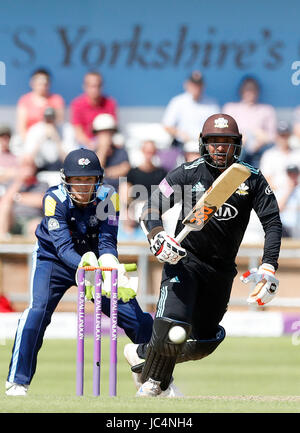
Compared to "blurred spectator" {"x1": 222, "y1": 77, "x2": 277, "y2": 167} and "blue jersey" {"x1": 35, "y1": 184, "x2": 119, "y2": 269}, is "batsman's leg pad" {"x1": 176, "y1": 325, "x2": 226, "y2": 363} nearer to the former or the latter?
"blue jersey" {"x1": 35, "y1": 184, "x2": 119, "y2": 269}

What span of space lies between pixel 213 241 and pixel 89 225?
0.76 metres

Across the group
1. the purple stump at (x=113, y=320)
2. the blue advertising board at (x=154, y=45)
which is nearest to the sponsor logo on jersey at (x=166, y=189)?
the purple stump at (x=113, y=320)

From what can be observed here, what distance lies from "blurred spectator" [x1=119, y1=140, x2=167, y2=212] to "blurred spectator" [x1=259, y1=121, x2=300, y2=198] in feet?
3.95

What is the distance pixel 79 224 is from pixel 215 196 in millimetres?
954

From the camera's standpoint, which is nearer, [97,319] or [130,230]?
[97,319]

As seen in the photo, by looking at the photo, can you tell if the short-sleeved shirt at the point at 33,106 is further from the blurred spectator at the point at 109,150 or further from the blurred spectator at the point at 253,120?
the blurred spectator at the point at 253,120

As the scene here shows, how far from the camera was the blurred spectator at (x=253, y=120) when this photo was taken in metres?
12.0

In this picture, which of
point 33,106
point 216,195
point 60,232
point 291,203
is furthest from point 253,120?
point 216,195

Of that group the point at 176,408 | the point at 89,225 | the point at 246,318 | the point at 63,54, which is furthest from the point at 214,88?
the point at 176,408

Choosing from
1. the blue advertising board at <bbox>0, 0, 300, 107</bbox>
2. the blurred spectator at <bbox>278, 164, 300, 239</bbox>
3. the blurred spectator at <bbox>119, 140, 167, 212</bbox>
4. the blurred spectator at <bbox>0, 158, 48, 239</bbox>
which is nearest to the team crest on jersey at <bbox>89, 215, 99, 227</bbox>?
the blurred spectator at <bbox>119, 140, 167, 212</bbox>

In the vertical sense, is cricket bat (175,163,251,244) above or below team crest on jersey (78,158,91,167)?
below

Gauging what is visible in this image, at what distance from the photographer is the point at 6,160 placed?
1154cm

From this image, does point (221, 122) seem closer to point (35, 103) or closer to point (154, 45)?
point (35, 103)

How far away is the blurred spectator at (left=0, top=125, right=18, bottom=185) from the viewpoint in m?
11.4
